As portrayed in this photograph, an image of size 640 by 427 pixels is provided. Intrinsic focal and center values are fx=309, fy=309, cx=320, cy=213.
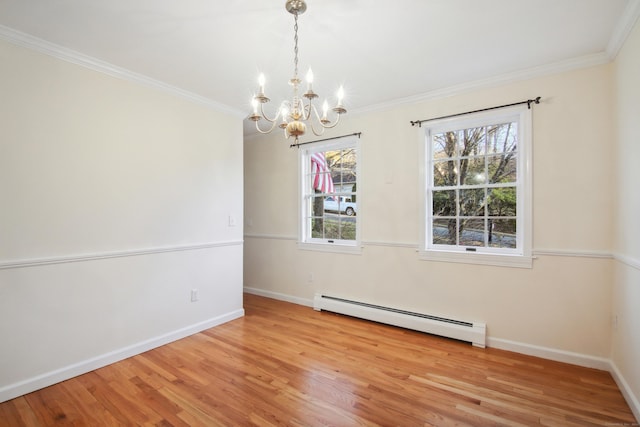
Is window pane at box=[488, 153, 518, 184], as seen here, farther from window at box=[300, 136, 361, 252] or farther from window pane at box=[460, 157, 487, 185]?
window at box=[300, 136, 361, 252]

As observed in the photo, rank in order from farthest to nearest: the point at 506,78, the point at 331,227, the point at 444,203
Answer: the point at 331,227 → the point at 444,203 → the point at 506,78

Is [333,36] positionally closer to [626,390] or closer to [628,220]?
[628,220]

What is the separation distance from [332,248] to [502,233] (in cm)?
189

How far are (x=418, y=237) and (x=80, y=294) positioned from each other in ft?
10.2

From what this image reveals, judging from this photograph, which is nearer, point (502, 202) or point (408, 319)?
point (502, 202)

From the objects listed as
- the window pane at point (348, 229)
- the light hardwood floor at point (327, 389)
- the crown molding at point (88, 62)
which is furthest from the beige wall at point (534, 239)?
the crown molding at point (88, 62)

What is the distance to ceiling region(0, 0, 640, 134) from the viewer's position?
6.25 feet

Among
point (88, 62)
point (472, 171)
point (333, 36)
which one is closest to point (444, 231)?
point (472, 171)

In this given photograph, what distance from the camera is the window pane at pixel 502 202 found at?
2.91m

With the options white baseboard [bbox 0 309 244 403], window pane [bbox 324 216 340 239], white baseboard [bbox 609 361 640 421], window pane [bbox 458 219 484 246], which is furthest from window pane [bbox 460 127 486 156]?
white baseboard [bbox 0 309 244 403]

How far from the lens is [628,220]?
2131 mm

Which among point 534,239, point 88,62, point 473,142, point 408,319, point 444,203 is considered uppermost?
point 88,62

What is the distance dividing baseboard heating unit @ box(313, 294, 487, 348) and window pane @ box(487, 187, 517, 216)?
108cm

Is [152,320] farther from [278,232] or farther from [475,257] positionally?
[475,257]
